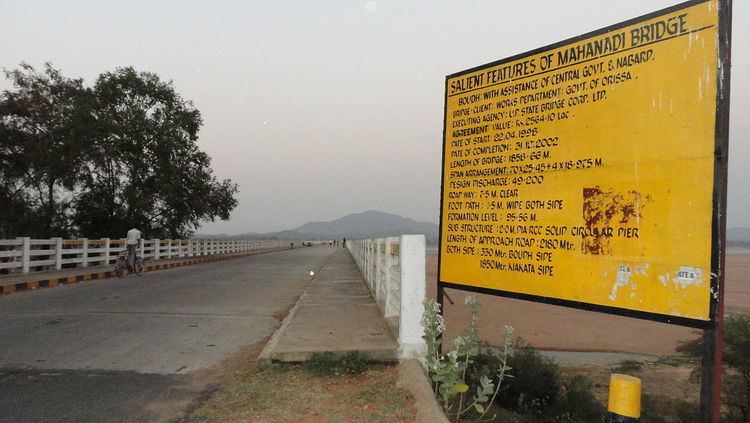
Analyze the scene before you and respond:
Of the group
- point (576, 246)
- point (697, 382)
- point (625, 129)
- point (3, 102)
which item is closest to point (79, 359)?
point (576, 246)

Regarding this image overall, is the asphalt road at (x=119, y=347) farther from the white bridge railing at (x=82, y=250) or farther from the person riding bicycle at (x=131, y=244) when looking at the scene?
the person riding bicycle at (x=131, y=244)

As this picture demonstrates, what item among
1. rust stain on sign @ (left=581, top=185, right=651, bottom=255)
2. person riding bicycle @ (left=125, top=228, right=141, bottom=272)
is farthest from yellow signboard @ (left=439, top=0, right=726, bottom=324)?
person riding bicycle @ (left=125, top=228, right=141, bottom=272)

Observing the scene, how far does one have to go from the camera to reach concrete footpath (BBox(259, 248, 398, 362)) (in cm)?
514

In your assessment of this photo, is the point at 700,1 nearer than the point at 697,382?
Yes

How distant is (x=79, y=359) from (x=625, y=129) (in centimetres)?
595

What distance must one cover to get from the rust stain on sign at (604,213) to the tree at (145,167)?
33186 mm

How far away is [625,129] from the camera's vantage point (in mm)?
3430

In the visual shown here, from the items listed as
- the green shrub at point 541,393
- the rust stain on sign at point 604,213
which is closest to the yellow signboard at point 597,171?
the rust stain on sign at point 604,213

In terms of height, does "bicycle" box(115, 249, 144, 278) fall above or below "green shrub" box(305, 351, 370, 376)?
below

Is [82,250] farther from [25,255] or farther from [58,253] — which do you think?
[25,255]

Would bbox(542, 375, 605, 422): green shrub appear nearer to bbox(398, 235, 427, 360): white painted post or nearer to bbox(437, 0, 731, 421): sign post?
bbox(398, 235, 427, 360): white painted post

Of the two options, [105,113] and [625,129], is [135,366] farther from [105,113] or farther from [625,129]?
[105,113]

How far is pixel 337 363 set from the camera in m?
4.95

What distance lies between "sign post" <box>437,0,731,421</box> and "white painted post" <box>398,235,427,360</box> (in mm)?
334
